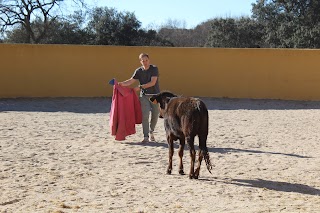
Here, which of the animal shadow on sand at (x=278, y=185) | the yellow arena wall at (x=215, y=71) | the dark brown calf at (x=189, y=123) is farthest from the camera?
the yellow arena wall at (x=215, y=71)

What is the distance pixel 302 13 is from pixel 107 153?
24.8 m

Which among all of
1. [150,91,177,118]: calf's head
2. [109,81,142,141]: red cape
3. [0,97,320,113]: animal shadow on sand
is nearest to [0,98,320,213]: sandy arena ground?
[109,81,142,141]: red cape

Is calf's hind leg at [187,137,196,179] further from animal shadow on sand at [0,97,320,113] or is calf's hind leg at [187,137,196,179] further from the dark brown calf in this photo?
animal shadow on sand at [0,97,320,113]

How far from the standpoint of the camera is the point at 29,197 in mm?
5191

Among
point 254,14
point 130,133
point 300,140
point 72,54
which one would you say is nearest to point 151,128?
point 130,133

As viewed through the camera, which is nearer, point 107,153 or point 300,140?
point 107,153

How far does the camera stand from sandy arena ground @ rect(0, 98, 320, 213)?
5035mm

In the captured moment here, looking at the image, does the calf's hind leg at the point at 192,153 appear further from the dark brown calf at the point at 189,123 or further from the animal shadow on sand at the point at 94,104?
the animal shadow on sand at the point at 94,104

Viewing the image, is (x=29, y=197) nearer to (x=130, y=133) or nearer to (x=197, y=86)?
(x=130, y=133)

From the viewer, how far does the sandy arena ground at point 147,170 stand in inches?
198

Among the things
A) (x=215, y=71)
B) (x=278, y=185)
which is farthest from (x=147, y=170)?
(x=215, y=71)

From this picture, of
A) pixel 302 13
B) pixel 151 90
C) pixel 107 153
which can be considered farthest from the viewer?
pixel 302 13

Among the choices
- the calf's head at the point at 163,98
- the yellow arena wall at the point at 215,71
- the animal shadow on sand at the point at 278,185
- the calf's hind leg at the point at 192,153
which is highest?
the yellow arena wall at the point at 215,71

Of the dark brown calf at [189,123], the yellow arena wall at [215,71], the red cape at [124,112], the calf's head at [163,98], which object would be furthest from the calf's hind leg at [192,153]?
the yellow arena wall at [215,71]
